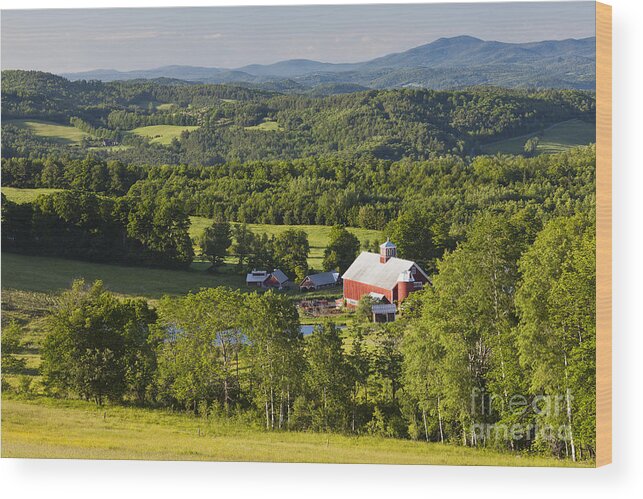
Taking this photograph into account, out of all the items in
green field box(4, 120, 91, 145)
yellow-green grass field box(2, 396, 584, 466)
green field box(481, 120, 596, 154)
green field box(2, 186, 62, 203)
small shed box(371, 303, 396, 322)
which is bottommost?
yellow-green grass field box(2, 396, 584, 466)

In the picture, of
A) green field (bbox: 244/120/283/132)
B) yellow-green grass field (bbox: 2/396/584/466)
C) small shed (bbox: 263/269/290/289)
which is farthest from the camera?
green field (bbox: 244/120/283/132)

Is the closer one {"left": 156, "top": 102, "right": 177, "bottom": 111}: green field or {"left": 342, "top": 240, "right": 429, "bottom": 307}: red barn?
{"left": 342, "top": 240, "right": 429, "bottom": 307}: red barn

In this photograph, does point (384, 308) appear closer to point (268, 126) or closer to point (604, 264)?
point (604, 264)

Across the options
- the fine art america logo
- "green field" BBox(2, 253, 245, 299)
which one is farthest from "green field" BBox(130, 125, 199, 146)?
the fine art america logo

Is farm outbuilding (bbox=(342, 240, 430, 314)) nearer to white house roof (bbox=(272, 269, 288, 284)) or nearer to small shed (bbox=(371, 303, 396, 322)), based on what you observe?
small shed (bbox=(371, 303, 396, 322))

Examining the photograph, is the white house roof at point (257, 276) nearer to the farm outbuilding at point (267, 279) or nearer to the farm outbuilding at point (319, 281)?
the farm outbuilding at point (267, 279)

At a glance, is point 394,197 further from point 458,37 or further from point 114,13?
point 114,13
